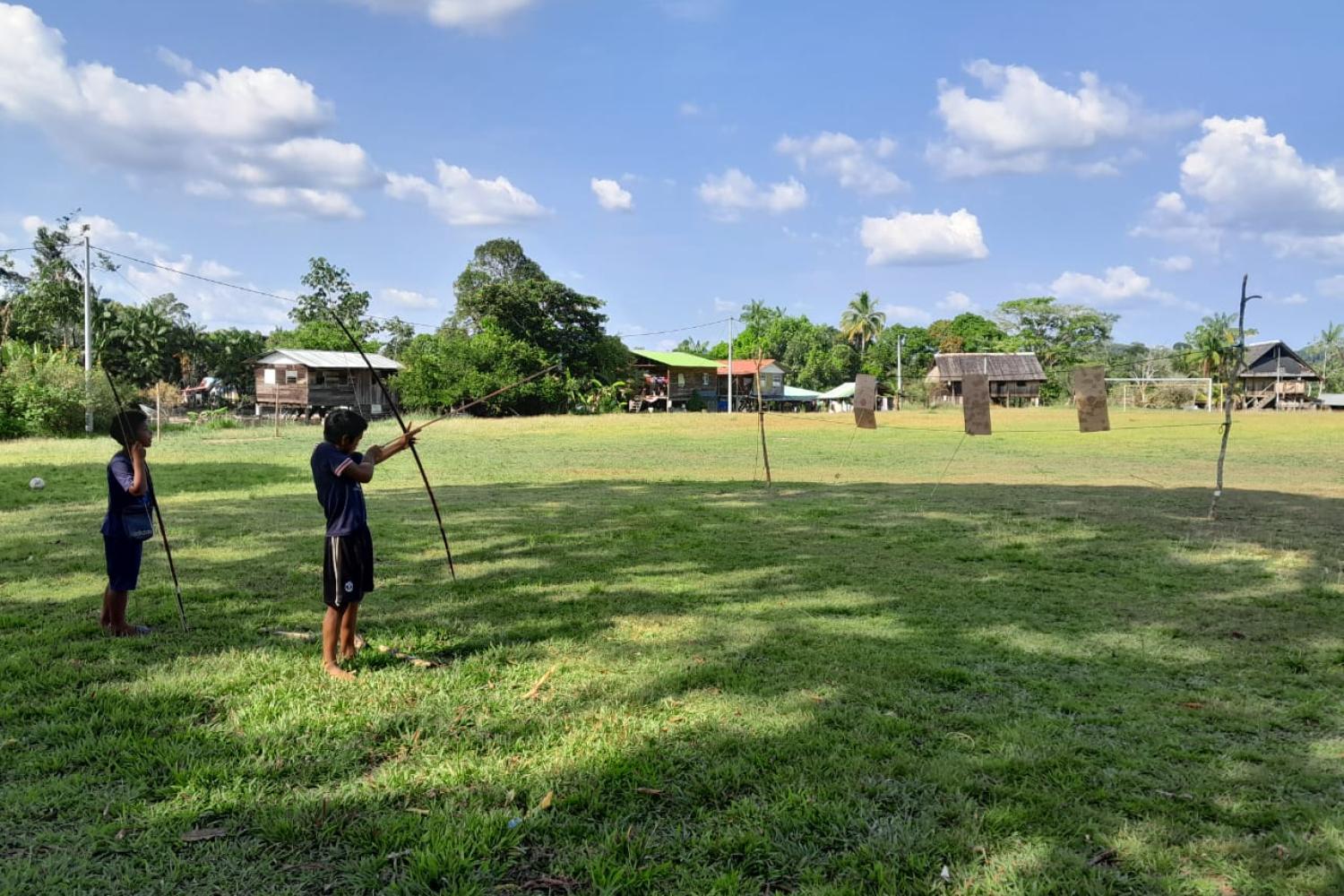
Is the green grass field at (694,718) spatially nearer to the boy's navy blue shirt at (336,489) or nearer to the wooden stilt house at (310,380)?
the boy's navy blue shirt at (336,489)

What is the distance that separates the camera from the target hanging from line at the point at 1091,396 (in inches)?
510

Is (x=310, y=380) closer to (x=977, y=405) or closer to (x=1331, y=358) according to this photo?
(x=977, y=405)

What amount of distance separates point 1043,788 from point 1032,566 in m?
5.51

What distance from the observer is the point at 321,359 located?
54.2 metres

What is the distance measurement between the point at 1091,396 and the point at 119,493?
41.8 ft

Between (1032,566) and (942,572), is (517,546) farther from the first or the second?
(1032,566)

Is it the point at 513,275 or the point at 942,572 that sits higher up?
the point at 513,275

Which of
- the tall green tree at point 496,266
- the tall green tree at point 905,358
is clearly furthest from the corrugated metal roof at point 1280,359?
the tall green tree at point 496,266

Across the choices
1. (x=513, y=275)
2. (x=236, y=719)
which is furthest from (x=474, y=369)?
(x=236, y=719)

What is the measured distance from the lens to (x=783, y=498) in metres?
14.5

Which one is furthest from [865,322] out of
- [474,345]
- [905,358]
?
[474,345]

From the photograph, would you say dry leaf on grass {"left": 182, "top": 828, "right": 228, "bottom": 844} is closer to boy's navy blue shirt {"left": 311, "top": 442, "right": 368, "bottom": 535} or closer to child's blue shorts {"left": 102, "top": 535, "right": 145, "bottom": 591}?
boy's navy blue shirt {"left": 311, "top": 442, "right": 368, "bottom": 535}

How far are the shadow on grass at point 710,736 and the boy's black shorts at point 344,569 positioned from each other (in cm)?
54

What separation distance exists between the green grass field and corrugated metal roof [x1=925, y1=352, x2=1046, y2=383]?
200 feet
